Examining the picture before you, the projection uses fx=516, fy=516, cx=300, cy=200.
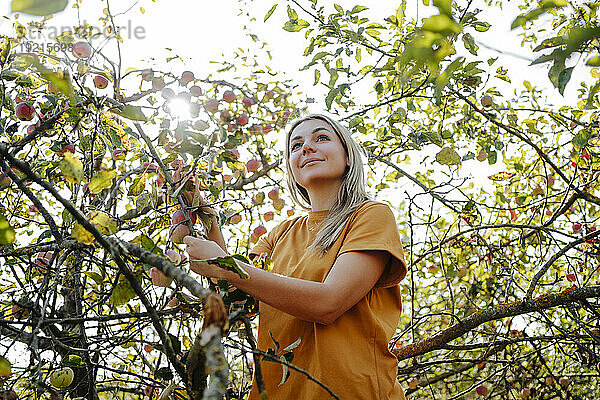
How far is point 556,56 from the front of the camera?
597 millimetres

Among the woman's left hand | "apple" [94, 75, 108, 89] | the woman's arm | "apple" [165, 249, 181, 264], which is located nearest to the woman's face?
the woman's arm

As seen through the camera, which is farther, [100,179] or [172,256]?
[172,256]

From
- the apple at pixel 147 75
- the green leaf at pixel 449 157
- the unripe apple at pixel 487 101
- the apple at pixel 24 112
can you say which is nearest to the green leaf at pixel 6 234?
the apple at pixel 147 75

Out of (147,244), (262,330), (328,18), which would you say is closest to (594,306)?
(262,330)

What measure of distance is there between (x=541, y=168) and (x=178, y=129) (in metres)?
2.47

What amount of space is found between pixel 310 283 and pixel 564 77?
26.3 inches

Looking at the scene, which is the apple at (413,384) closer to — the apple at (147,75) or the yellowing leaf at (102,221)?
the apple at (147,75)

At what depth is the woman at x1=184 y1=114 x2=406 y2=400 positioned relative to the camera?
116 centimetres

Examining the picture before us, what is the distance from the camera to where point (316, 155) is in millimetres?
1626

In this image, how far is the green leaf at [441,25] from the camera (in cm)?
63

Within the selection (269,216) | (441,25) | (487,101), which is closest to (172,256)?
(441,25)

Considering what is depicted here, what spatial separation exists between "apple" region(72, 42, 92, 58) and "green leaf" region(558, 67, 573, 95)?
176cm

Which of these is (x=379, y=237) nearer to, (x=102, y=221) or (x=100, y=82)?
(x=102, y=221)

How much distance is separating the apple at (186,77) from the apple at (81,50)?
360mm
